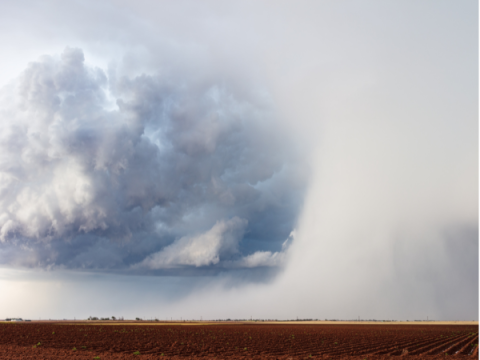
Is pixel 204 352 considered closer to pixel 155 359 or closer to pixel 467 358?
pixel 155 359

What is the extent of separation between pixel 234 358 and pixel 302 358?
922 cm

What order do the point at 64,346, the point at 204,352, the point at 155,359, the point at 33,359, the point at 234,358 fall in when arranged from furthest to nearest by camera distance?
1. the point at 64,346
2. the point at 204,352
3. the point at 234,358
4. the point at 155,359
5. the point at 33,359

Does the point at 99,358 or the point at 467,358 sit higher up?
the point at 99,358

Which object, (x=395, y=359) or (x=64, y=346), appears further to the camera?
(x=64, y=346)

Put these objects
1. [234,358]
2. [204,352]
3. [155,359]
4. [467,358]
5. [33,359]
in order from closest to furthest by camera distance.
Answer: [33,359] < [155,359] < [234,358] < [467,358] < [204,352]

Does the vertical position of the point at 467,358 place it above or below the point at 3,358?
below

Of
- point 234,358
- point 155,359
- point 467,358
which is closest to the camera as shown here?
point 155,359

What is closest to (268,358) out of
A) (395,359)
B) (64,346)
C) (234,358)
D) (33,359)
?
(234,358)

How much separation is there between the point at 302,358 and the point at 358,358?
25.1ft

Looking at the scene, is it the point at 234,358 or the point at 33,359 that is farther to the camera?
the point at 234,358

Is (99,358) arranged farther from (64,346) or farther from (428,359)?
(428,359)

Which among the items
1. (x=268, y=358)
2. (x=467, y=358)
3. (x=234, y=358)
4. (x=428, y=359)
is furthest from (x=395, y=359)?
(x=234, y=358)

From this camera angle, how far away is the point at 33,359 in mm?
41969

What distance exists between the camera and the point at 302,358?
48.8m
